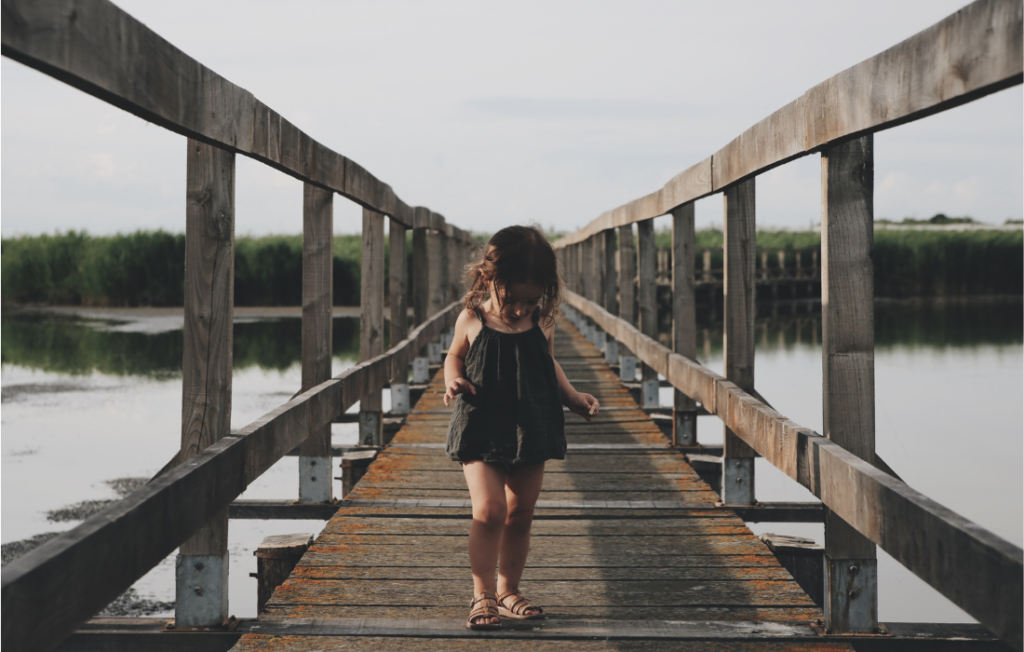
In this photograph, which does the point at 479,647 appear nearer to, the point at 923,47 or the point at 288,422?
the point at 288,422

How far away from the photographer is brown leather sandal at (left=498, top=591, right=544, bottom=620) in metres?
2.82

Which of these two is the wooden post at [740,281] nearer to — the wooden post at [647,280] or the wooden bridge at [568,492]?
the wooden bridge at [568,492]

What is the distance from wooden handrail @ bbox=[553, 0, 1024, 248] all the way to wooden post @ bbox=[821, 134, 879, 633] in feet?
0.42

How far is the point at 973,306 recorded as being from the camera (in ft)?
134

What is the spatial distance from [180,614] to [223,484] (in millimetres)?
493

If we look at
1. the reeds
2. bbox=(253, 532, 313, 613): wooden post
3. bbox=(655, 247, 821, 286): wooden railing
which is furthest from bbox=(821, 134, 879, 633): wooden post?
bbox=(655, 247, 821, 286): wooden railing

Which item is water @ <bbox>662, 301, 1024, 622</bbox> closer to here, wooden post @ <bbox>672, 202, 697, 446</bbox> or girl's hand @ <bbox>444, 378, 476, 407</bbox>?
wooden post @ <bbox>672, 202, 697, 446</bbox>

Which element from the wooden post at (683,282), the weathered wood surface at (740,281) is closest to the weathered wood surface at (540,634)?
the weathered wood surface at (740,281)

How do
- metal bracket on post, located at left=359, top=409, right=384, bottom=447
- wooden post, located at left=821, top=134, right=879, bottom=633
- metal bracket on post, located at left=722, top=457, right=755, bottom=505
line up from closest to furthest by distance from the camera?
wooden post, located at left=821, top=134, right=879, bottom=633, metal bracket on post, located at left=722, top=457, right=755, bottom=505, metal bracket on post, located at left=359, top=409, right=384, bottom=447

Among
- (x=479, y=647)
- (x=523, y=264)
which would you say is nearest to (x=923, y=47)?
(x=523, y=264)

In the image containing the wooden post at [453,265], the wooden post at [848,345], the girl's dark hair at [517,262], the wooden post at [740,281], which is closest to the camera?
the wooden post at [848,345]

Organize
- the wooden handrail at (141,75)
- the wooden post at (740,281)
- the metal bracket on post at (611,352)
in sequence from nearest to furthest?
the wooden handrail at (141,75) < the wooden post at (740,281) < the metal bracket on post at (611,352)

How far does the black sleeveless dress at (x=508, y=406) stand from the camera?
2.86 m

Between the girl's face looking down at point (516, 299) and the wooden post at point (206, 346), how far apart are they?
2.64 feet
